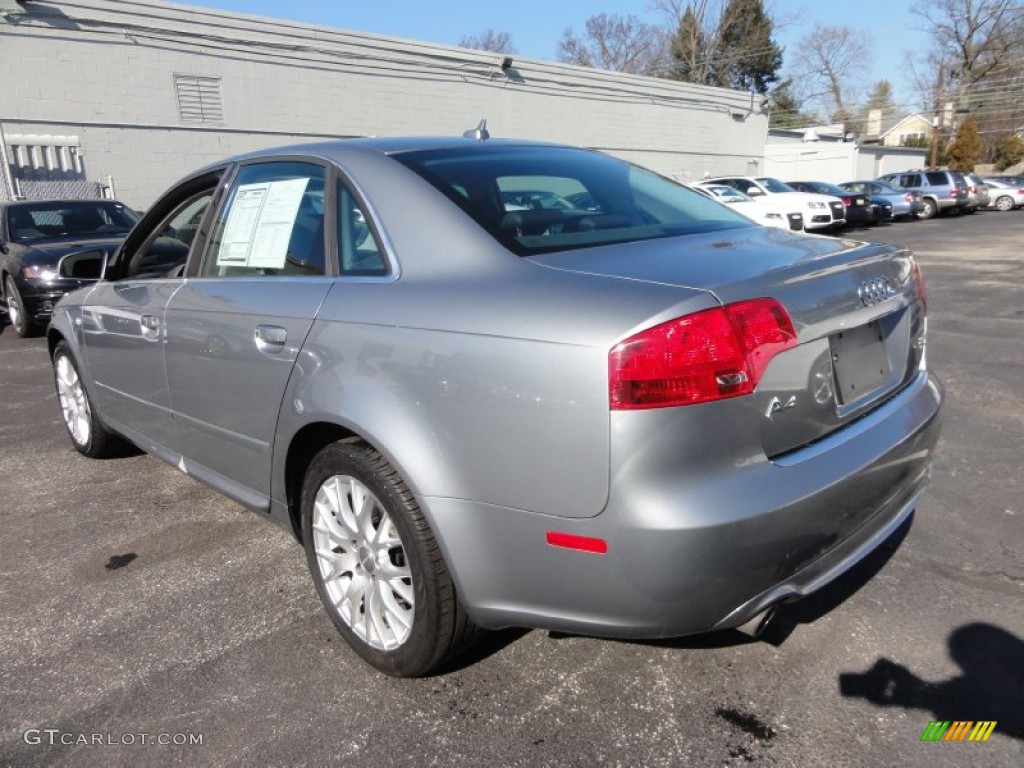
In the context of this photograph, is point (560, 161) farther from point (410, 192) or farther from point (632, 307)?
point (632, 307)

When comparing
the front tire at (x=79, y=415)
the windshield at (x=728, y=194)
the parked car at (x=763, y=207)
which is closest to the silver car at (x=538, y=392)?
the front tire at (x=79, y=415)

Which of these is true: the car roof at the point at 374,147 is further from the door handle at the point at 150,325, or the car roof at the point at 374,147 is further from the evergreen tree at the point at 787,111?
the evergreen tree at the point at 787,111

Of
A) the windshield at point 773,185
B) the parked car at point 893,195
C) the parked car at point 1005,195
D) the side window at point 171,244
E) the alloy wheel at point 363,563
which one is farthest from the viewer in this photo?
the parked car at point 1005,195

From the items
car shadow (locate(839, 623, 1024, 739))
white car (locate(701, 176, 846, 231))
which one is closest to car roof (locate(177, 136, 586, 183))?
car shadow (locate(839, 623, 1024, 739))

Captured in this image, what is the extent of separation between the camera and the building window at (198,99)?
1516 cm

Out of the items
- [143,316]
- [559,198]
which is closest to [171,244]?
[143,316]

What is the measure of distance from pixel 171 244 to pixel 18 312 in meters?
6.30

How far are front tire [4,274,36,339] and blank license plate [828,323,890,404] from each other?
346 inches

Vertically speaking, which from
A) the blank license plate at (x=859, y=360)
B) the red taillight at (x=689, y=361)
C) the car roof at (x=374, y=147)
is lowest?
the blank license plate at (x=859, y=360)

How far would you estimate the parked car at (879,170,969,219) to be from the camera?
26859mm

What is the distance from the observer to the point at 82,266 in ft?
13.5

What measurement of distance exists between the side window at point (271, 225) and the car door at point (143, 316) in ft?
0.68

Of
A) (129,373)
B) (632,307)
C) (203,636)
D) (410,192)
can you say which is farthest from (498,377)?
(129,373)

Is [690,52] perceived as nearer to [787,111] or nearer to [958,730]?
[787,111]
